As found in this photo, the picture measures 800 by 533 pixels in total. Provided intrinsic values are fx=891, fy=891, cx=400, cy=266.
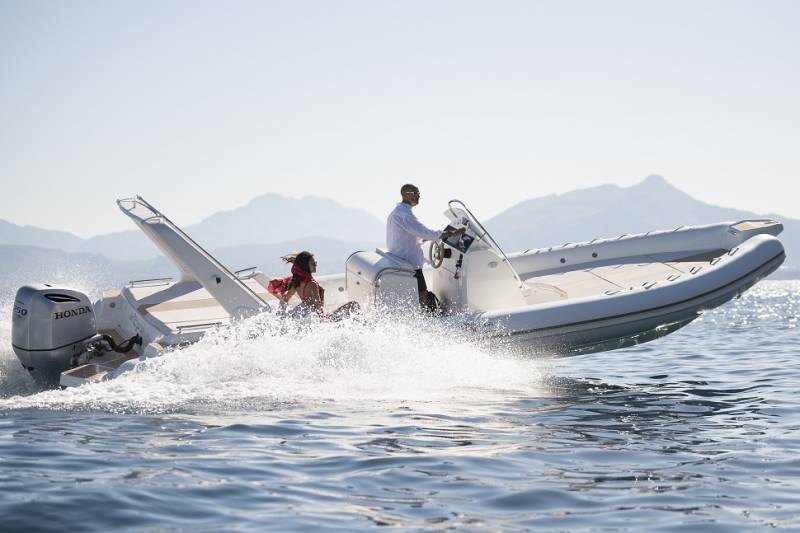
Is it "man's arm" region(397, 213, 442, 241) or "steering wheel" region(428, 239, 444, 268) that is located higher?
"man's arm" region(397, 213, 442, 241)

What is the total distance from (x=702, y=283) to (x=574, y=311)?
4.41ft

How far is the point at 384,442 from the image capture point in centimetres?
584

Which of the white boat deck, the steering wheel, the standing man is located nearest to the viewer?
the standing man

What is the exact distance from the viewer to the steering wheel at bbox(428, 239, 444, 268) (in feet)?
29.0

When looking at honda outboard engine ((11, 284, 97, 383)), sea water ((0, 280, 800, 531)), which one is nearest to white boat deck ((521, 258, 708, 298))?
sea water ((0, 280, 800, 531))

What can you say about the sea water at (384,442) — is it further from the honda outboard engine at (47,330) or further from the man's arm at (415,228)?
the man's arm at (415,228)

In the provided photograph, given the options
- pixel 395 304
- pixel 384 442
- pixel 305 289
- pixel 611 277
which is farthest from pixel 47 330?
pixel 611 277

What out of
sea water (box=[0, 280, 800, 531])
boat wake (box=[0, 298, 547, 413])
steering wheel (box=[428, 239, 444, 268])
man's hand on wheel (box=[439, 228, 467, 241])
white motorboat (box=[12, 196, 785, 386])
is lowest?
sea water (box=[0, 280, 800, 531])

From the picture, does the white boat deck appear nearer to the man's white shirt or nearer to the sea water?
the sea water

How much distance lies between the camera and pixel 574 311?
8359mm

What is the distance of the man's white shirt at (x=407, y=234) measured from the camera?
8602 millimetres

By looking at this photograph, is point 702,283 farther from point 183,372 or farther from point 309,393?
point 183,372

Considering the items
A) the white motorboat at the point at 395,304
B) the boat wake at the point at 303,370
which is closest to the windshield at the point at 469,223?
the white motorboat at the point at 395,304

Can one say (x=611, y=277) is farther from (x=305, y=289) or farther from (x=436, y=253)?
(x=305, y=289)
